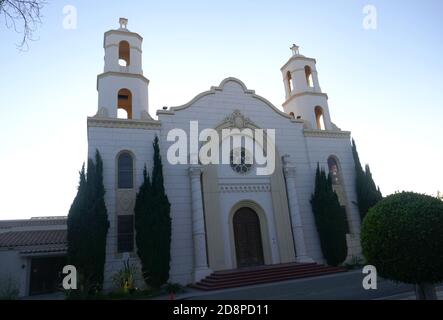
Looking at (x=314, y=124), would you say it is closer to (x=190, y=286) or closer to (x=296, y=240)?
(x=296, y=240)

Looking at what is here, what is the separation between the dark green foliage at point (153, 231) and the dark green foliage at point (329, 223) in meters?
9.63

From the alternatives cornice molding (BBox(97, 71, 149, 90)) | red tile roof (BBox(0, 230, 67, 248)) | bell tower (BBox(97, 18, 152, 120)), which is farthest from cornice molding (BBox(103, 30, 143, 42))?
red tile roof (BBox(0, 230, 67, 248))

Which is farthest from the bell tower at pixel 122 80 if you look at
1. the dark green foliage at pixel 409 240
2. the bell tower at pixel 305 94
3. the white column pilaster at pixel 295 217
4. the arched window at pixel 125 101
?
the dark green foliage at pixel 409 240

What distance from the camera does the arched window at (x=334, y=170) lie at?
73.1ft

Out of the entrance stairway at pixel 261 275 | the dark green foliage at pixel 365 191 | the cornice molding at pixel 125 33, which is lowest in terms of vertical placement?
the entrance stairway at pixel 261 275

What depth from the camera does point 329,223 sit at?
1905 cm

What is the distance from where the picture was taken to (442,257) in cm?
714

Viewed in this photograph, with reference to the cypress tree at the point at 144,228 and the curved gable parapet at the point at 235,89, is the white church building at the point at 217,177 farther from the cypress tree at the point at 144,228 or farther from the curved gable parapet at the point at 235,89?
the cypress tree at the point at 144,228

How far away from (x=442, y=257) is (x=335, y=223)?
40.0 ft

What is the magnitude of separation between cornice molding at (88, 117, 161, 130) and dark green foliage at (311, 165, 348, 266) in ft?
36.8

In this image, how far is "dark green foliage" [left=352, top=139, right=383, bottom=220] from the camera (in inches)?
829

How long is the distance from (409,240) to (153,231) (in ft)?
38.4

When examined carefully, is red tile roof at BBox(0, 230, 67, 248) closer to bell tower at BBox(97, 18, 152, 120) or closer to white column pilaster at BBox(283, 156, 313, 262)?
bell tower at BBox(97, 18, 152, 120)
